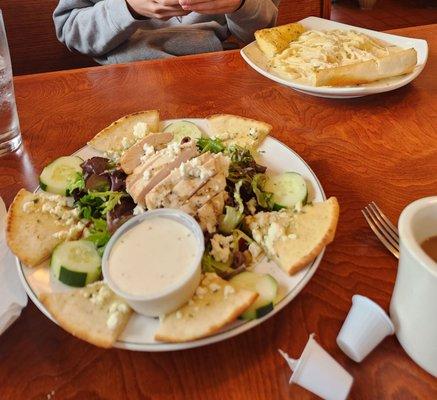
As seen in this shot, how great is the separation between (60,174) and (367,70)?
3.42ft

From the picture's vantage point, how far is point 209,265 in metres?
0.96

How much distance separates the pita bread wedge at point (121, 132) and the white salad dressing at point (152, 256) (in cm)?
45

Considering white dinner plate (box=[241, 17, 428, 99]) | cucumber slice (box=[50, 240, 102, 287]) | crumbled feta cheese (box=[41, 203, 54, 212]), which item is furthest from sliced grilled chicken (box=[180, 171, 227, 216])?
white dinner plate (box=[241, 17, 428, 99])

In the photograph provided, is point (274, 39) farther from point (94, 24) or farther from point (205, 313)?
point (205, 313)

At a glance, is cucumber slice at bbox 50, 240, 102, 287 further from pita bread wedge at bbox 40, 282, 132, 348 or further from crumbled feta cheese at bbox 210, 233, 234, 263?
crumbled feta cheese at bbox 210, 233, 234, 263

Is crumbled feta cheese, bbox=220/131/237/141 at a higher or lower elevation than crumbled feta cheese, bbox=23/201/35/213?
lower

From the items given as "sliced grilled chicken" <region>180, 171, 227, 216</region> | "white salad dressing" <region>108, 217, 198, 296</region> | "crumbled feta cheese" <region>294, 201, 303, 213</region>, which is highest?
"white salad dressing" <region>108, 217, 198, 296</region>

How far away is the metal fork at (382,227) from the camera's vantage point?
3.40ft

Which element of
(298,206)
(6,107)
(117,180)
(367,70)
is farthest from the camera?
(367,70)

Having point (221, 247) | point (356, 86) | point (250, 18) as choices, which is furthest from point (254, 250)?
point (250, 18)

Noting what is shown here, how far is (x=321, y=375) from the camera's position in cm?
75

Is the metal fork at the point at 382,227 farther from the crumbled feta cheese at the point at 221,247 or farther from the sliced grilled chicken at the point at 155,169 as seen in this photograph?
the sliced grilled chicken at the point at 155,169

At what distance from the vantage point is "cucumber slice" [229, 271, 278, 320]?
82 centimetres

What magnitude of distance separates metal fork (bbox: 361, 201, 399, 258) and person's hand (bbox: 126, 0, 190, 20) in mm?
1101
